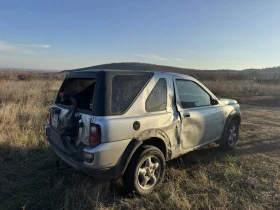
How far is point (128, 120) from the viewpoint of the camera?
3.21 metres

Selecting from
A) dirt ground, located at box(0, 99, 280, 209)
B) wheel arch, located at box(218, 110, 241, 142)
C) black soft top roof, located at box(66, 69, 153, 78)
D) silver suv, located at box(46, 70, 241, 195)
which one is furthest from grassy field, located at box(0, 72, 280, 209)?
black soft top roof, located at box(66, 69, 153, 78)

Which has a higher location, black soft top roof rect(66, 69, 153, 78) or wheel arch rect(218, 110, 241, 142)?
black soft top roof rect(66, 69, 153, 78)

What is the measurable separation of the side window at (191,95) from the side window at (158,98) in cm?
41

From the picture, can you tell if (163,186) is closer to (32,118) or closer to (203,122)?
(203,122)

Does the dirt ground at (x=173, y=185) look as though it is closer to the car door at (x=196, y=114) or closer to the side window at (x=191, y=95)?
the car door at (x=196, y=114)

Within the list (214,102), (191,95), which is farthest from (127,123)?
(214,102)

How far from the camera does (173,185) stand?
383cm

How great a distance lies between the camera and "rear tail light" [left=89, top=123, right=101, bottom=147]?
9.74 feet

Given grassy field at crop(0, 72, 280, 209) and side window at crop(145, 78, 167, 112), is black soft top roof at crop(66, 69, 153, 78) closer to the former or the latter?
side window at crop(145, 78, 167, 112)

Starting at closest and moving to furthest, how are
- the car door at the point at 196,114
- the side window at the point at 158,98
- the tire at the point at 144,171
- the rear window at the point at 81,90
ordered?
the tire at the point at 144,171 < the side window at the point at 158,98 < the rear window at the point at 81,90 < the car door at the point at 196,114

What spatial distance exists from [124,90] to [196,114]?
1636 millimetres

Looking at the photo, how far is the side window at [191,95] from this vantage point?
13.8 feet

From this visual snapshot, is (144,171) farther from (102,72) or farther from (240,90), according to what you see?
(240,90)

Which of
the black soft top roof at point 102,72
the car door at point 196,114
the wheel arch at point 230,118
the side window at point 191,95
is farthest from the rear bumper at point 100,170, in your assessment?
the wheel arch at point 230,118
